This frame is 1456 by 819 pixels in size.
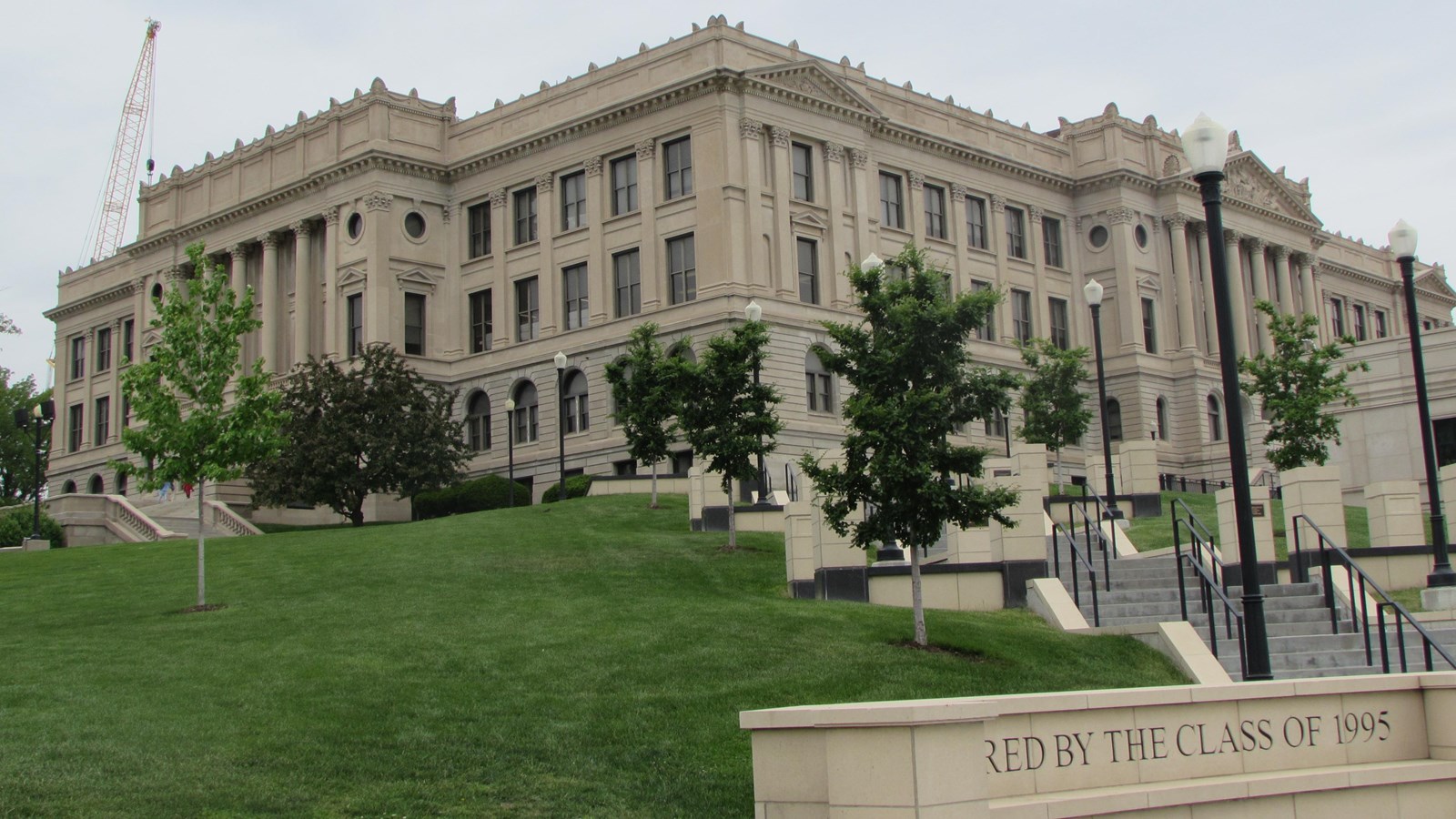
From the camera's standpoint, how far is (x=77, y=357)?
91.9 metres

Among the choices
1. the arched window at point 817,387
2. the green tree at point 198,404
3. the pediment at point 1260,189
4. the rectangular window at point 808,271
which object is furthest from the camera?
the pediment at point 1260,189

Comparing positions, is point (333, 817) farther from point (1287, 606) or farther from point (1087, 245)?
point (1087, 245)

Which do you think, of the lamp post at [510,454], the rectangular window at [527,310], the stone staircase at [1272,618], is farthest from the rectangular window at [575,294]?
the stone staircase at [1272,618]

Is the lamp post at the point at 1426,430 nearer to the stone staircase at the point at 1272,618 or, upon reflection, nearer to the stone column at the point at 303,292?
the stone staircase at the point at 1272,618

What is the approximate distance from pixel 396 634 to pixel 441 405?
36.8 m

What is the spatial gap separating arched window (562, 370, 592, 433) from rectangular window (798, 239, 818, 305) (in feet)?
29.9

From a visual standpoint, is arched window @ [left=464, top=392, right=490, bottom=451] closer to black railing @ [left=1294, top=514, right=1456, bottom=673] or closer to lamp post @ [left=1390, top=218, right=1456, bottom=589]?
black railing @ [left=1294, top=514, right=1456, bottom=673]

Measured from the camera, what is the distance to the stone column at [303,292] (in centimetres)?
6931

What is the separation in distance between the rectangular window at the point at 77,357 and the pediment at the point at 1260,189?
2494 inches

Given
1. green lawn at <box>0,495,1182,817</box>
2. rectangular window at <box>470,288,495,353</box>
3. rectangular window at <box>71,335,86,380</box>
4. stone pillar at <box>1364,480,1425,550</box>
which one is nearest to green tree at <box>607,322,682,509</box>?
green lawn at <box>0,495,1182,817</box>

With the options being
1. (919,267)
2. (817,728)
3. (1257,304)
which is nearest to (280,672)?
(817,728)

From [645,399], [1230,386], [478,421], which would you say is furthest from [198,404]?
[478,421]

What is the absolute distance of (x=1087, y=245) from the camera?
75812 mm

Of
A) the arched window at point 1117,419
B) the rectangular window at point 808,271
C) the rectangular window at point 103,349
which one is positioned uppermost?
the rectangular window at point 103,349
